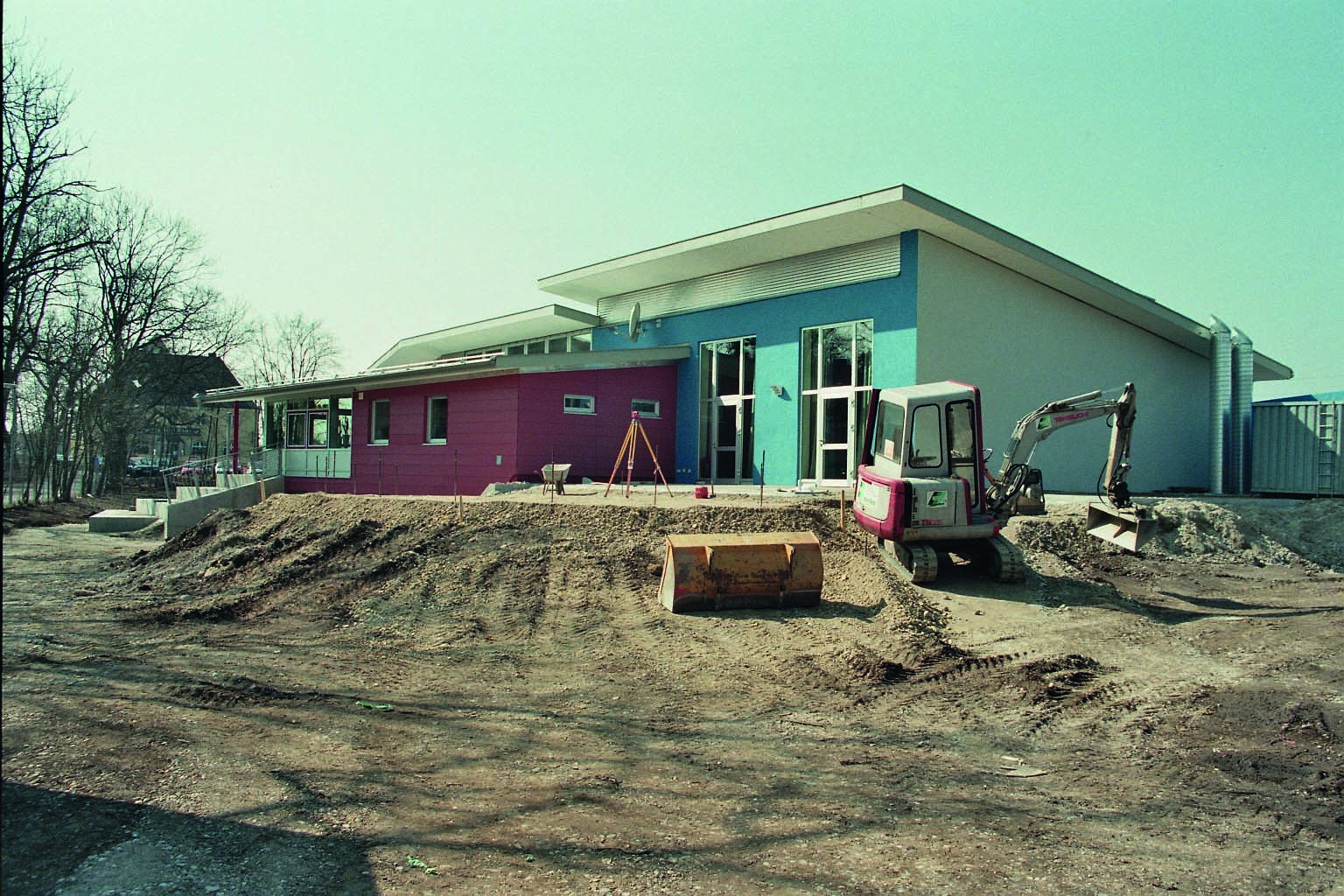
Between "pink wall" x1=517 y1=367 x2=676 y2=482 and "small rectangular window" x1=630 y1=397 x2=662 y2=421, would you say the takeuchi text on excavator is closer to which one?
"pink wall" x1=517 y1=367 x2=676 y2=482

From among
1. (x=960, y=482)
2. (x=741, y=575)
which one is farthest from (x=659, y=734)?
(x=960, y=482)

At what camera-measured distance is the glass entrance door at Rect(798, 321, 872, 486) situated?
1942cm

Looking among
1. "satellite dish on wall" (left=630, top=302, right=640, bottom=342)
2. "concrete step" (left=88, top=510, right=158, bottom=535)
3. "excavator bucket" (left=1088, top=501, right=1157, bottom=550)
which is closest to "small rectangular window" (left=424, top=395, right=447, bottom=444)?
Answer: "satellite dish on wall" (left=630, top=302, right=640, bottom=342)

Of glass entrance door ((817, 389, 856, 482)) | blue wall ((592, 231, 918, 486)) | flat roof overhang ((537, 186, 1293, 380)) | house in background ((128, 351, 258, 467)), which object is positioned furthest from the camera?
house in background ((128, 351, 258, 467))

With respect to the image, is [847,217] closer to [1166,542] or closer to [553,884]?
[1166,542]

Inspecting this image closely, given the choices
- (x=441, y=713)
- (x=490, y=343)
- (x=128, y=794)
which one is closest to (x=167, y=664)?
(x=441, y=713)

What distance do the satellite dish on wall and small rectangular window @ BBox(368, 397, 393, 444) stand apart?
6.95 m

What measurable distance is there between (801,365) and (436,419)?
31.3 ft

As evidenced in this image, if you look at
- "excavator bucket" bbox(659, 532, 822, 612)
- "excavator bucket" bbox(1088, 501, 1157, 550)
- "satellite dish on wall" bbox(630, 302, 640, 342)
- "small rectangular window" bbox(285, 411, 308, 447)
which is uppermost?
"satellite dish on wall" bbox(630, 302, 640, 342)

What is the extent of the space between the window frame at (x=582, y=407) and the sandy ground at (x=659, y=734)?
853cm

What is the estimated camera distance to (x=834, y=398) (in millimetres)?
20000

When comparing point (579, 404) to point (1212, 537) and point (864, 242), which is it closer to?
point (864, 242)

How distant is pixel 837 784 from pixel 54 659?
6520 millimetres

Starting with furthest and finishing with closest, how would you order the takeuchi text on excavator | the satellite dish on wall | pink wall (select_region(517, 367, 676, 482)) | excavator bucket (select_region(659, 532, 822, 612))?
the satellite dish on wall
pink wall (select_region(517, 367, 676, 482))
the takeuchi text on excavator
excavator bucket (select_region(659, 532, 822, 612))
